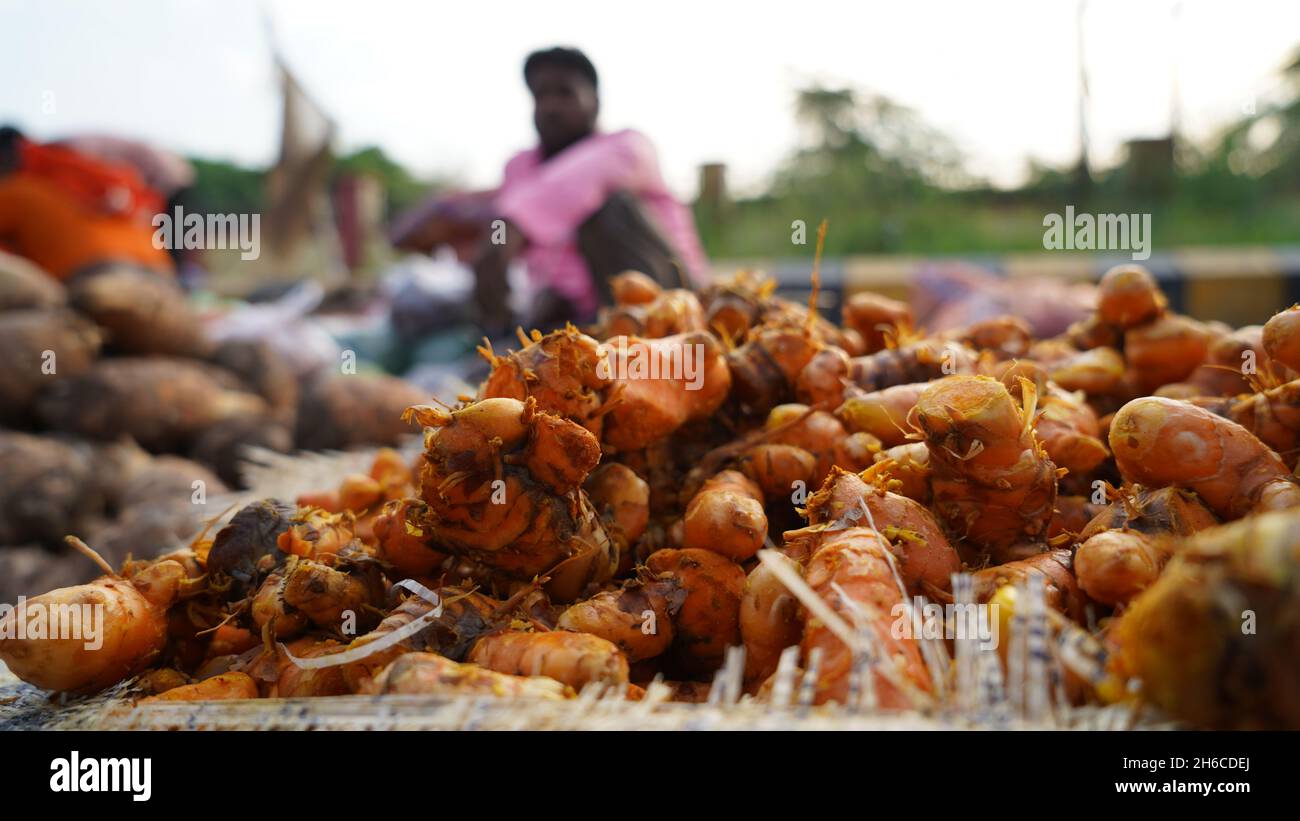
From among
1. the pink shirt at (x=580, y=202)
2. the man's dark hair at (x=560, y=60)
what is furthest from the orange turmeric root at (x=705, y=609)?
the man's dark hair at (x=560, y=60)

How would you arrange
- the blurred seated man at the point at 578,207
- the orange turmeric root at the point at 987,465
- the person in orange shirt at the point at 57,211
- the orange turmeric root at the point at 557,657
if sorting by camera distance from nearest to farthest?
the orange turmeric root at the point at 557,657, the orange turmeric root at the point at 987,465, the blurred seated man at the point at 578,207, the person in orange shirt at the point at 57,211

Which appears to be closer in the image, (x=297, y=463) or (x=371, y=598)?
(x=371, y=598)

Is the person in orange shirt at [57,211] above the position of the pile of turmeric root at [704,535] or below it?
above

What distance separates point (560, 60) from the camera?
14.4 ft

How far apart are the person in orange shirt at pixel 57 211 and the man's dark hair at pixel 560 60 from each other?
8.80ft

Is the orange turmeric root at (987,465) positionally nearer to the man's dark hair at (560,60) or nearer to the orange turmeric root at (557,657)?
the orange turmeric root at (557,657)

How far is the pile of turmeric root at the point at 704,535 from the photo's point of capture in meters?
1.28

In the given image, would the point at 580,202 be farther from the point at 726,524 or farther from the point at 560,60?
the point at 726,524

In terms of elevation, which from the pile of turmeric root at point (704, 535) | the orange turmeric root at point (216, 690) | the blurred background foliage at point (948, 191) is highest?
the blurred background foliage at point (948, 191)

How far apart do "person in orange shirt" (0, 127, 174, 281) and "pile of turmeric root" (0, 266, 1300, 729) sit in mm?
4691
